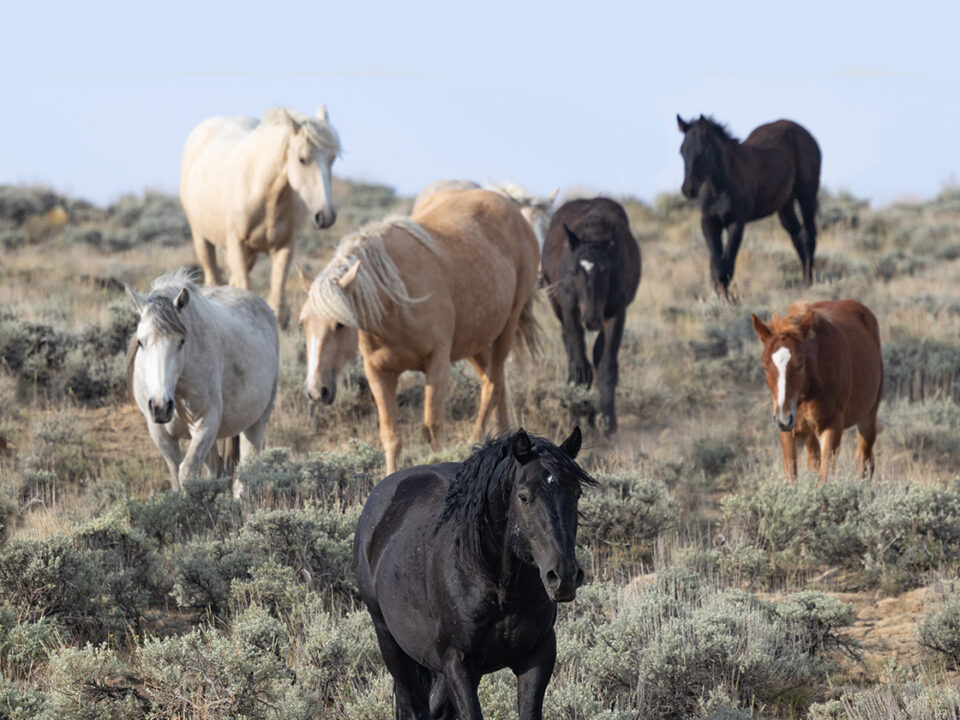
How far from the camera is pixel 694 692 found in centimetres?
529

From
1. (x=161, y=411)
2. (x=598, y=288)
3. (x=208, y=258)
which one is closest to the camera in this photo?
(x=161, y=411)

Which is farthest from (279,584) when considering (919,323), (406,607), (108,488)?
(919,323)

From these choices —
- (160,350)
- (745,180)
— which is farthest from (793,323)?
(745,180)

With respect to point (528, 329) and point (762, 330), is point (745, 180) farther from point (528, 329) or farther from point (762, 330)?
point (762, 330)

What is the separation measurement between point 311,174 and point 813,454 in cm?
567

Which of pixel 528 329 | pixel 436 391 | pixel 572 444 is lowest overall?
pixel 436 391

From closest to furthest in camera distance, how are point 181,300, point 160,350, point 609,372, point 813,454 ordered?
point 160,350
point 181,300
point 813,454
point 609,372

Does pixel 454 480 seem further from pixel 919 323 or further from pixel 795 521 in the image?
pixel 919 323

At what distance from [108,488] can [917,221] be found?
2137cm

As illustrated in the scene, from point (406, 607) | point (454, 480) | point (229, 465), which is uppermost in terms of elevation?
point (454, 480)

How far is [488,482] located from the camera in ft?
12.2

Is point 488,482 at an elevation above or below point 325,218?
below

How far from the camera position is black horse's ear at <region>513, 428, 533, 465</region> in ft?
11.5

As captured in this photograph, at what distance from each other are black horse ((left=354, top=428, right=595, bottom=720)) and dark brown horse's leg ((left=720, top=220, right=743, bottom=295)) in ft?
40.3
